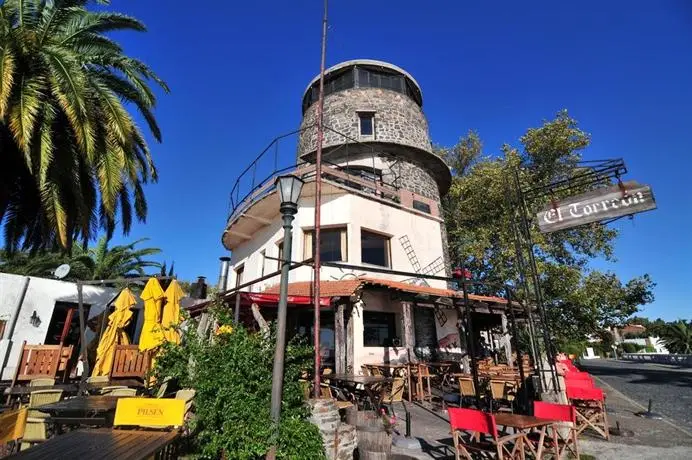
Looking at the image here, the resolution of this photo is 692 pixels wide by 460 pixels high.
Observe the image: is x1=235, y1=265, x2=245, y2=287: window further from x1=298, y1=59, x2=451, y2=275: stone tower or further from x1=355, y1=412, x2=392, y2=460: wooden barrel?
x1=355, y1=412, x2=392, y2=460: wooden barrel

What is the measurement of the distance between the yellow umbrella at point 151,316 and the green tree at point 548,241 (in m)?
16.8

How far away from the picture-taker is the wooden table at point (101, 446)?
9.96 ft

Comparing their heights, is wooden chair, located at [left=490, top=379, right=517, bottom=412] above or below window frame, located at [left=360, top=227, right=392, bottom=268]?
below

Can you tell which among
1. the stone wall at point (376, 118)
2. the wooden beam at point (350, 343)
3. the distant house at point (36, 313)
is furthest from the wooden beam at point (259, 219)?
the distant house at point (36, 313)

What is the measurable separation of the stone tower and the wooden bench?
34.3ft

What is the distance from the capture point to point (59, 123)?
375 inches

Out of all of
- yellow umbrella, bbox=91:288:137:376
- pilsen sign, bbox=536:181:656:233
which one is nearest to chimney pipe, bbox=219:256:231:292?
yellow umbrella, bbox=91:288:137:376

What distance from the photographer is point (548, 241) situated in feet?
69.6

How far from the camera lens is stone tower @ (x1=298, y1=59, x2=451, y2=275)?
55.3ft

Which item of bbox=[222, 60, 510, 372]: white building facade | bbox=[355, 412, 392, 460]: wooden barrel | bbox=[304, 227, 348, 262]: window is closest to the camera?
bbox=[355, 412, 392, 460]: wooden barrel

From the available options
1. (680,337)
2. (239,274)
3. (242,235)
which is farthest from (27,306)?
(680,337)

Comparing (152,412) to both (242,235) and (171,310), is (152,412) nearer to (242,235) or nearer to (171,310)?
(171,310)

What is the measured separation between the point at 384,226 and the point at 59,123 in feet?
35.3

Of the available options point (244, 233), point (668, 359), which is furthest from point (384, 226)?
point (668, 359)
